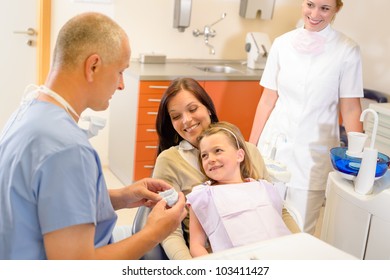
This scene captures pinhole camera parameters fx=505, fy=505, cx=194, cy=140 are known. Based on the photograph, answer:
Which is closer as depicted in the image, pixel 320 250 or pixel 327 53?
pixel 320 250

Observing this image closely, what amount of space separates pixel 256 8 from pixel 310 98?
6.77 ft

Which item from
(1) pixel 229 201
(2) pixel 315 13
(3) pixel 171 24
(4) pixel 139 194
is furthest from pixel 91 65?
(3) pixel 171 24

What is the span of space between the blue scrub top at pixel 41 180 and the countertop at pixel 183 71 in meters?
2.24

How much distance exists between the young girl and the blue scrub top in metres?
0.59

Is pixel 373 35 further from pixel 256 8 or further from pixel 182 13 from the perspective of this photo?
pixel 182 13

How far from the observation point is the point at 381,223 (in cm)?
172

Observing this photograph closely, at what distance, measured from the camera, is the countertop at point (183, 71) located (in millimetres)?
3459

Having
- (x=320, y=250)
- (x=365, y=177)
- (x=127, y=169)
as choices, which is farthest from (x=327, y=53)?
(x=127, y=169)

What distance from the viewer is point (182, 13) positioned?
3.91 meters

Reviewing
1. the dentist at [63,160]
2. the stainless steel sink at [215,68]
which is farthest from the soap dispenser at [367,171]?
the stainless steel sink at [215,68]

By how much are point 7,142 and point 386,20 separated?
10.9ft

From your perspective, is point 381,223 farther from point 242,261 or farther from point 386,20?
point 386,20

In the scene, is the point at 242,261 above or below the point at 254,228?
above

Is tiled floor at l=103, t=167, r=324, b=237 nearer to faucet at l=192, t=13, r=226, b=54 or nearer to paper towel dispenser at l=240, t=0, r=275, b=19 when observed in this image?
faucet at l=192, t=13, r=226, b=54
